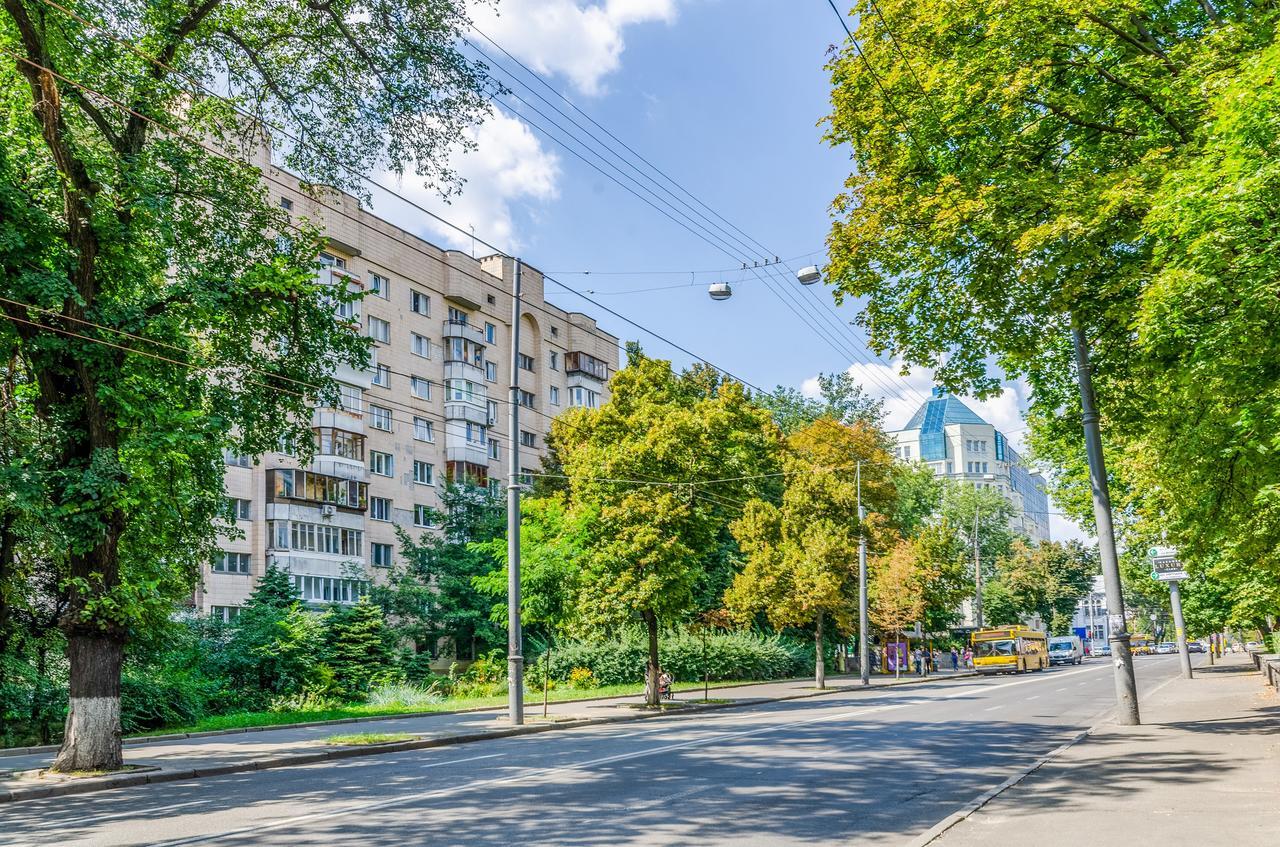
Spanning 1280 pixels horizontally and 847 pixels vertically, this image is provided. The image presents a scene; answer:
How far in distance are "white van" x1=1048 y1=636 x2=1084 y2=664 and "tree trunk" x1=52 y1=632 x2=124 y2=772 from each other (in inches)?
3166

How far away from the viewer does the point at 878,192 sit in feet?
57.4

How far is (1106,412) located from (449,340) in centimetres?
4389

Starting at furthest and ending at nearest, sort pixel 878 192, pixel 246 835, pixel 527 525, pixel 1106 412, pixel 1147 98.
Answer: pixel 527 525, pixel 1106 412, pixel 878 192, pixel 1147 98, pixel 246 835

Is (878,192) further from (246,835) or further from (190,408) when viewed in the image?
(246,835)

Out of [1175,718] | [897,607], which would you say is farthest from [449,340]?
[1175,718]

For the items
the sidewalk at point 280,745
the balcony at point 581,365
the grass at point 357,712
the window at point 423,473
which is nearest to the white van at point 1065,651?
the balcony at point 581,365

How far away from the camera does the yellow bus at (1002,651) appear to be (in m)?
61.8

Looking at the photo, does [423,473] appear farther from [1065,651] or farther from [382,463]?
[1065,651]

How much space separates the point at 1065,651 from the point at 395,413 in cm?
5951

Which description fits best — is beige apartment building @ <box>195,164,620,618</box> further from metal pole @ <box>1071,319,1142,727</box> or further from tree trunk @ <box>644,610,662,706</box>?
metal pole @ <box>1071,319,1142,727</box>

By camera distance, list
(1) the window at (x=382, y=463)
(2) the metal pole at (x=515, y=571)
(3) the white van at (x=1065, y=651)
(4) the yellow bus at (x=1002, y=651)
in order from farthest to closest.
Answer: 1. (3) the white van at (x=1065, y=651)
2. (4) the yellow bus at (x=1002, y=651)
3. (1) the window at (x=382, y=463)
4. (2) the metal pole at (x=515, y=571)

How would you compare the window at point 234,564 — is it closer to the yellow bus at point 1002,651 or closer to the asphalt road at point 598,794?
the asphalt road at point 598,794

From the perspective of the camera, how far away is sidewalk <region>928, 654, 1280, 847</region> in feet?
27.9

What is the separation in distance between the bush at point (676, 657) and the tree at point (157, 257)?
26065 millimetres
